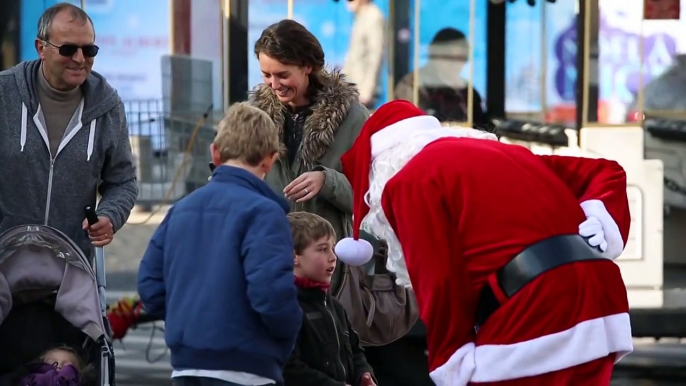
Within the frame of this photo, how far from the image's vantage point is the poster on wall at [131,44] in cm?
851

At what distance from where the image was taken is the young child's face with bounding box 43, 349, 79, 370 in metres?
4.82

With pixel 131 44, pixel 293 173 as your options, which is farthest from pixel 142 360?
pixel 293 173

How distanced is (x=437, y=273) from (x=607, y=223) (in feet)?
1.80

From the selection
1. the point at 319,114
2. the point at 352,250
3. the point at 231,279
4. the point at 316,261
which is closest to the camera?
the point at 231,279

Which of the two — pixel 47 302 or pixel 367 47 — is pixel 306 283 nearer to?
pixel 47 302

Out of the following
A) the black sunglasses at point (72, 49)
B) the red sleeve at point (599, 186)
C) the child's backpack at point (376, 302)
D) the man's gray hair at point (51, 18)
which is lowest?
the child's backpack at point (376, 302)

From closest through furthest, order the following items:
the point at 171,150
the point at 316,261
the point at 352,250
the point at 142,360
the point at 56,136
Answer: the point at 352,250 < the point at 316,261 < the point at 56,136 < the point at 171,150 < the point at 142,360

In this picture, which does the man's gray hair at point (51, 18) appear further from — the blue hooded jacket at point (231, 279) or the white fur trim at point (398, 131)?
the white fur trim at point (398, 131)

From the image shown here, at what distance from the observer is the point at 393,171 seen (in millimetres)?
4020

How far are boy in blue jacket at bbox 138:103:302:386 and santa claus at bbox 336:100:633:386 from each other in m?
0.43

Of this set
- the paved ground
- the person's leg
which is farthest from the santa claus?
the paved ground

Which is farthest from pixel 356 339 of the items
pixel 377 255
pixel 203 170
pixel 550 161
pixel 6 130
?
pixel 203 170

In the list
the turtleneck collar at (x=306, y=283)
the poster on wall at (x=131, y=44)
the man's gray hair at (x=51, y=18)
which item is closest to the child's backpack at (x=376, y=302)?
the turtleneck collar at (x=306, y=283)

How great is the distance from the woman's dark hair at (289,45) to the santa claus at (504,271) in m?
1.34
